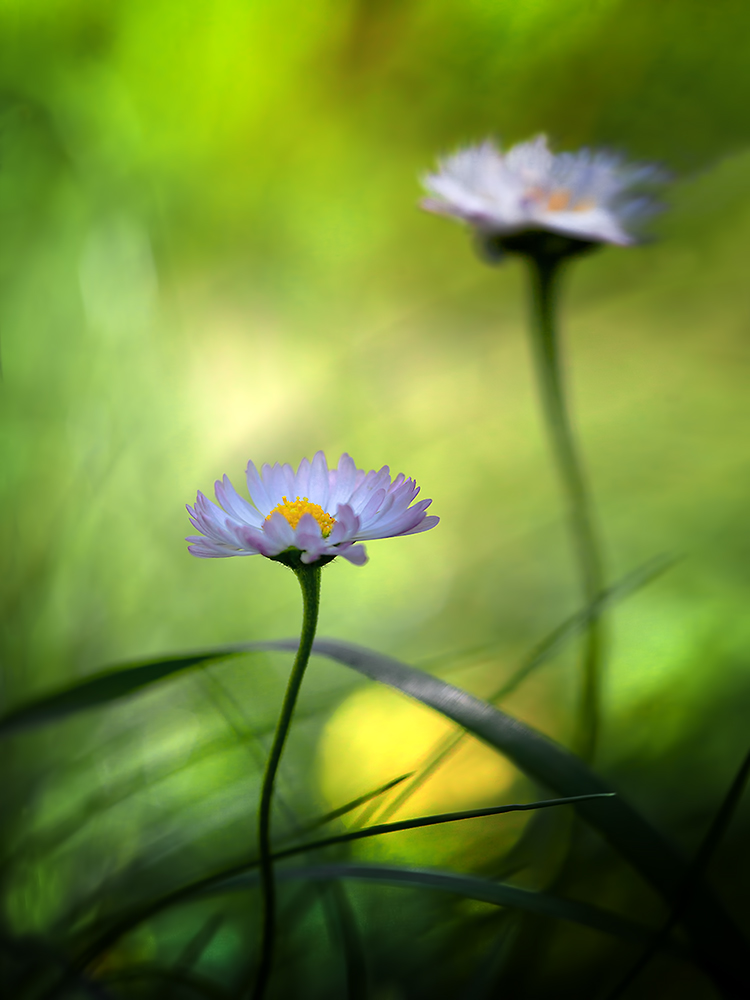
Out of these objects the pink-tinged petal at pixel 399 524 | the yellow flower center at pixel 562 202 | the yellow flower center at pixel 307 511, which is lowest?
the pink-tinged petal at pixel 399 524

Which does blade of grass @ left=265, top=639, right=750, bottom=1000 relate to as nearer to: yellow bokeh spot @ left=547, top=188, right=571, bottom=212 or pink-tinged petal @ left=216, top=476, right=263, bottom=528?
pink-tinged petal @ left=216, top=476, right=263, bottom=528

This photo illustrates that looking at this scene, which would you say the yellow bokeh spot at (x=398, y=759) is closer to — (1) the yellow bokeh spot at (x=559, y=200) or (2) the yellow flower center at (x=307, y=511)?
(2) the yellow flower center at (x=307, y=511)

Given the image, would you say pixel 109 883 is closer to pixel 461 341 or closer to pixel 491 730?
pixel 491 730

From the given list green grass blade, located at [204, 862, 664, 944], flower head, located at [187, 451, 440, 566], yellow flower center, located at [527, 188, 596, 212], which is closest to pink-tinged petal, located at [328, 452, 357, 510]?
flower head, located at [187, 451, 440, 566]

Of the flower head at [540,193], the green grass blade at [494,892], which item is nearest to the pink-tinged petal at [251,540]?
the green grass blade at [494,892]

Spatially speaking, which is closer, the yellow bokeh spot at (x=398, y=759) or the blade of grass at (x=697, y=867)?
the blade of grass at (x=697, y=867)
